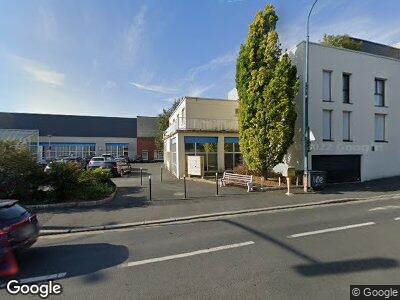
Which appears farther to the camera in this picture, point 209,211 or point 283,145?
point 283,145

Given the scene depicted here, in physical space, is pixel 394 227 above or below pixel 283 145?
below

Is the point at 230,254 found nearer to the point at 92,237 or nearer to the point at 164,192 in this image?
the point at 92,237

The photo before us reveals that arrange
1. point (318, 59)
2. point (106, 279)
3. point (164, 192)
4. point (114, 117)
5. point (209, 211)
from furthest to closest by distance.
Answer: point (114, 117), point (318, 59), point (164, 192), point (209, 211), point (106, 279)

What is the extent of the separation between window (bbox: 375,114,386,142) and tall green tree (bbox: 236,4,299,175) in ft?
25.3

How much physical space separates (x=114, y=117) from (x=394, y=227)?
63.3 meters

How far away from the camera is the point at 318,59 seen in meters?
18.3

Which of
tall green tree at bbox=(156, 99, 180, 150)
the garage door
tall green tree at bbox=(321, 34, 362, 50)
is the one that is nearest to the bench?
the garage door

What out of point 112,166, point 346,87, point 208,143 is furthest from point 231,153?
point 112,166

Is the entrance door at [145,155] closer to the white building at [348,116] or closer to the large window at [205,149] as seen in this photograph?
the large window at [205,149]

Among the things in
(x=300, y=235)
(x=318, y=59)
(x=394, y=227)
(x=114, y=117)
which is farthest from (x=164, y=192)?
(x=114, y=117)

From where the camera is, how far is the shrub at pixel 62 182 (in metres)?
12.6

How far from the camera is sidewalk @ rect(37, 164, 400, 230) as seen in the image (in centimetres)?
999

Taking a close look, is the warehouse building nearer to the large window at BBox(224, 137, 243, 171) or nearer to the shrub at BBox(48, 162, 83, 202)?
the large window at BBox(224, 137, 243, 171)

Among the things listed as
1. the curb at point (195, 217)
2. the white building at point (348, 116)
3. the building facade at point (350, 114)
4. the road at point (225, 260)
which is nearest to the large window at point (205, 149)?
the white building at point (348, 116)
